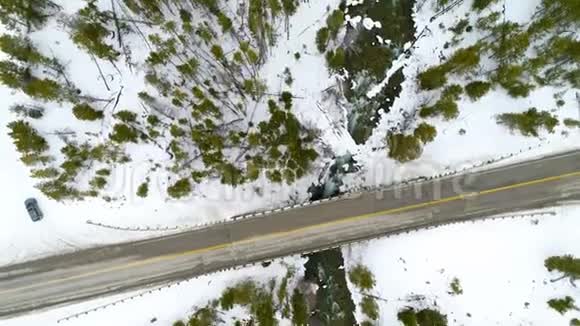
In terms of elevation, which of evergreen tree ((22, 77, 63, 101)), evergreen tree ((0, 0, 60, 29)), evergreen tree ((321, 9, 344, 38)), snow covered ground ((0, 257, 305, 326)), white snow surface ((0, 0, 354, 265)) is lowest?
snow covered ground ((0, 257, 305, 326))

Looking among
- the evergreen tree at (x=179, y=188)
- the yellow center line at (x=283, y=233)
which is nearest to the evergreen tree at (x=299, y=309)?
the yellow center line at (x=283, y=233)

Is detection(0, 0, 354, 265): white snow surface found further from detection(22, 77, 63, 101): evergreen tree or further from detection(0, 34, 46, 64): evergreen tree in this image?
detection(0, 34, 46, 64): evergreen tree

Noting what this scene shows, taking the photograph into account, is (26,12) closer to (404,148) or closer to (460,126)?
(404,148)

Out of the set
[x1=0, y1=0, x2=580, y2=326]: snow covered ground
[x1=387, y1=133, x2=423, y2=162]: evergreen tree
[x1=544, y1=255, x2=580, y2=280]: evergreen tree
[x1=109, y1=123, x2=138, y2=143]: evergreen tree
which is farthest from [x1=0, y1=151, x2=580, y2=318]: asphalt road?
[x1=109, y1=123, x2=138, y2=143]: evergreen tree

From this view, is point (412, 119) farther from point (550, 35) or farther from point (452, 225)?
point (550, 35)

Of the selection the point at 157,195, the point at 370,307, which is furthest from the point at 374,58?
the point at 157,195

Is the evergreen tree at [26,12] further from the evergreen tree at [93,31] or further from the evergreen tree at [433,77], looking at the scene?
the evergreen tree at [433,77]
